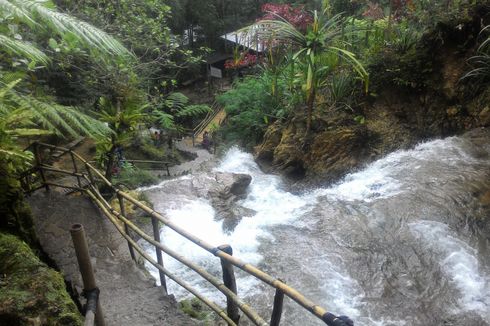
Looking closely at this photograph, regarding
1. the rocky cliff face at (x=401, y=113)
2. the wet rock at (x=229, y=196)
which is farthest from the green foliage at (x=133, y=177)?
the rocky cliff face at (x=401, y=113)

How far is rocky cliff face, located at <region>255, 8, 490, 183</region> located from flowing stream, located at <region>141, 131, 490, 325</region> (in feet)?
1.79

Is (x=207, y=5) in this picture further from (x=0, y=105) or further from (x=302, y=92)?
(x=0, y=105)

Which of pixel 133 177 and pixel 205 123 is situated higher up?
pixel 133 177

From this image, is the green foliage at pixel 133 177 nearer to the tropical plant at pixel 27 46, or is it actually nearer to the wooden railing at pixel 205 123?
the tropical plant at pixel 27 46

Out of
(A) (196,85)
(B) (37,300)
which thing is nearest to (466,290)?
(B) (37,300)

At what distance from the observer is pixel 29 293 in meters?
2.25

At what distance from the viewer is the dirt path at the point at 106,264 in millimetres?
3154

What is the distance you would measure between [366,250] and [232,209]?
2.59 meters

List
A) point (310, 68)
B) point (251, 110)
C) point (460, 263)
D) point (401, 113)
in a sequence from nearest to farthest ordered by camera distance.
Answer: point (460, 263) → point (310, 68) → point (401, 113) → point (251, 110)

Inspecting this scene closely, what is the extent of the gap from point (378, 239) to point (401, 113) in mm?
3825

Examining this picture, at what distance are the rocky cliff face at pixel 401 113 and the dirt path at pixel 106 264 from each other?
4742 millimetres

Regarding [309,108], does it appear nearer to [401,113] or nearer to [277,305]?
[401,113]

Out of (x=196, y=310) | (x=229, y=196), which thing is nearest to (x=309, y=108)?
(x=229, y=196)

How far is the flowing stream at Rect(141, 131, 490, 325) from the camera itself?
4.26 meters
